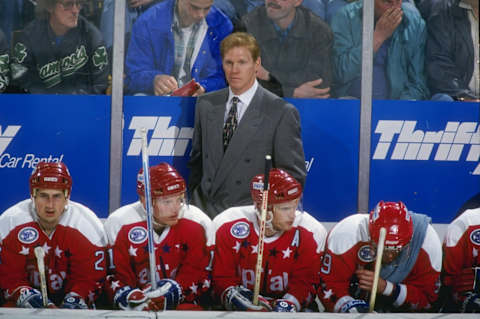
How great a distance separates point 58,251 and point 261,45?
2.22 metres

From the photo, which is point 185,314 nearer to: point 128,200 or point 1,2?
point 128,200

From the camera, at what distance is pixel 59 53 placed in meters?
5.41

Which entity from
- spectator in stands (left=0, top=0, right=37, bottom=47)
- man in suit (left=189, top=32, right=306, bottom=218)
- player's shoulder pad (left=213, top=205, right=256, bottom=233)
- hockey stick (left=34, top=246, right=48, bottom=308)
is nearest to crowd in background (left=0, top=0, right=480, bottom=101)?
spectator in stands (left=0, top=0, right=37, bottom=47)

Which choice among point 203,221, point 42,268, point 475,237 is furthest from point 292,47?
point 42,268

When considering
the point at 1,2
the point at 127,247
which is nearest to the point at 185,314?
the point at 127,247

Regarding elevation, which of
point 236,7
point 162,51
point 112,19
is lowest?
point 162,51

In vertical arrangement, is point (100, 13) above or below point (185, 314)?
above

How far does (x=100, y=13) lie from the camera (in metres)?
5.40

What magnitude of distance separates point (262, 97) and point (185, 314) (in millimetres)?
2397

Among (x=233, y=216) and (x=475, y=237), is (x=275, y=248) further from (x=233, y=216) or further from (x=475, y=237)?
(x=475, y=237)

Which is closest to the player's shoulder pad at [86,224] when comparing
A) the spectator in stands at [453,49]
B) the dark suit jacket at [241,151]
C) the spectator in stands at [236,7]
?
the dark suit jacket at [241,151]

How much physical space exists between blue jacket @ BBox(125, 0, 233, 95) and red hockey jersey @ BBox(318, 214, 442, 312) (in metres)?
1.76

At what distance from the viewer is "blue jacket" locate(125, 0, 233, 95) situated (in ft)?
17.8

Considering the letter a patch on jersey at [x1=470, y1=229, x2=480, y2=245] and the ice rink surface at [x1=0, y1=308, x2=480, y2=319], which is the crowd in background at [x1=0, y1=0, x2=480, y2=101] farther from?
the ice rink surface at [x1=0, y1=308, x2=480, y2=319]
